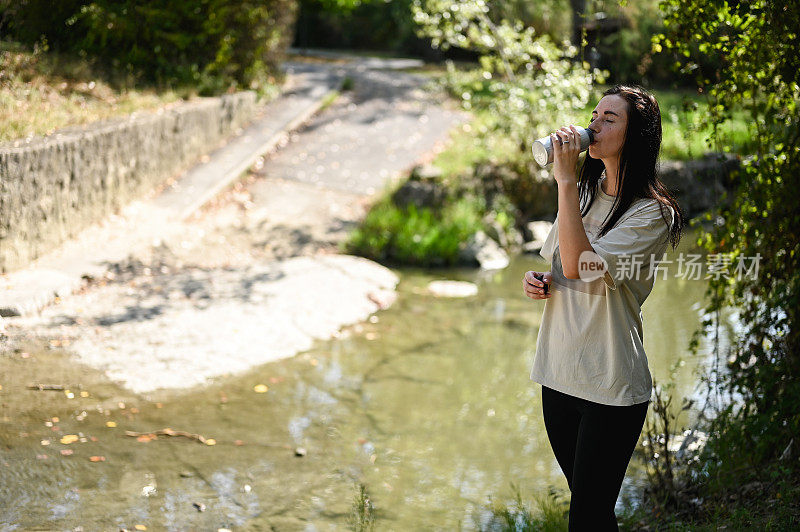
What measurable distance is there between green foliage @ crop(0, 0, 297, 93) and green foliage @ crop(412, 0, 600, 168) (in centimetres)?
347

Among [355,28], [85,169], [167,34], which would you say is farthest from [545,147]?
[355,28]

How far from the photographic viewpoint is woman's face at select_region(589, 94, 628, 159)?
8.66 ft

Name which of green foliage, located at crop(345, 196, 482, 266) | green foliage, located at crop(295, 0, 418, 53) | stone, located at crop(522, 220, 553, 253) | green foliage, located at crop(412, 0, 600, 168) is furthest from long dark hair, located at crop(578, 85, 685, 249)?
green foliage, located at crop(295, 0, 418, 53)

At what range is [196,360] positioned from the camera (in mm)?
6125

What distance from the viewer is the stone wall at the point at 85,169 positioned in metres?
7.01

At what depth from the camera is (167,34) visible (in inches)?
447

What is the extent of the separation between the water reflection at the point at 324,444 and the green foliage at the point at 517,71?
340 cm

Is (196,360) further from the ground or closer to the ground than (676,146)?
closer to the ground

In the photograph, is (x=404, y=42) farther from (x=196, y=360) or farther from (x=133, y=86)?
(x=196, y=360)

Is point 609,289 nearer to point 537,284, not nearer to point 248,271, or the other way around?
point 537,284

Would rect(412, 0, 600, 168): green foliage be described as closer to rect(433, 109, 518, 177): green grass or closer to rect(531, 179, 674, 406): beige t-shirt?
rect(433, 109, 518, 177): green grass

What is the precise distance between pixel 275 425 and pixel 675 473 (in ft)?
8.06

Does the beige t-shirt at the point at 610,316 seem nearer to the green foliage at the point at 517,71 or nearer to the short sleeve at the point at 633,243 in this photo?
the short sleeve at the point at 633,243

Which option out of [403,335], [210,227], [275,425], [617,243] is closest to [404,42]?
[210,227]
